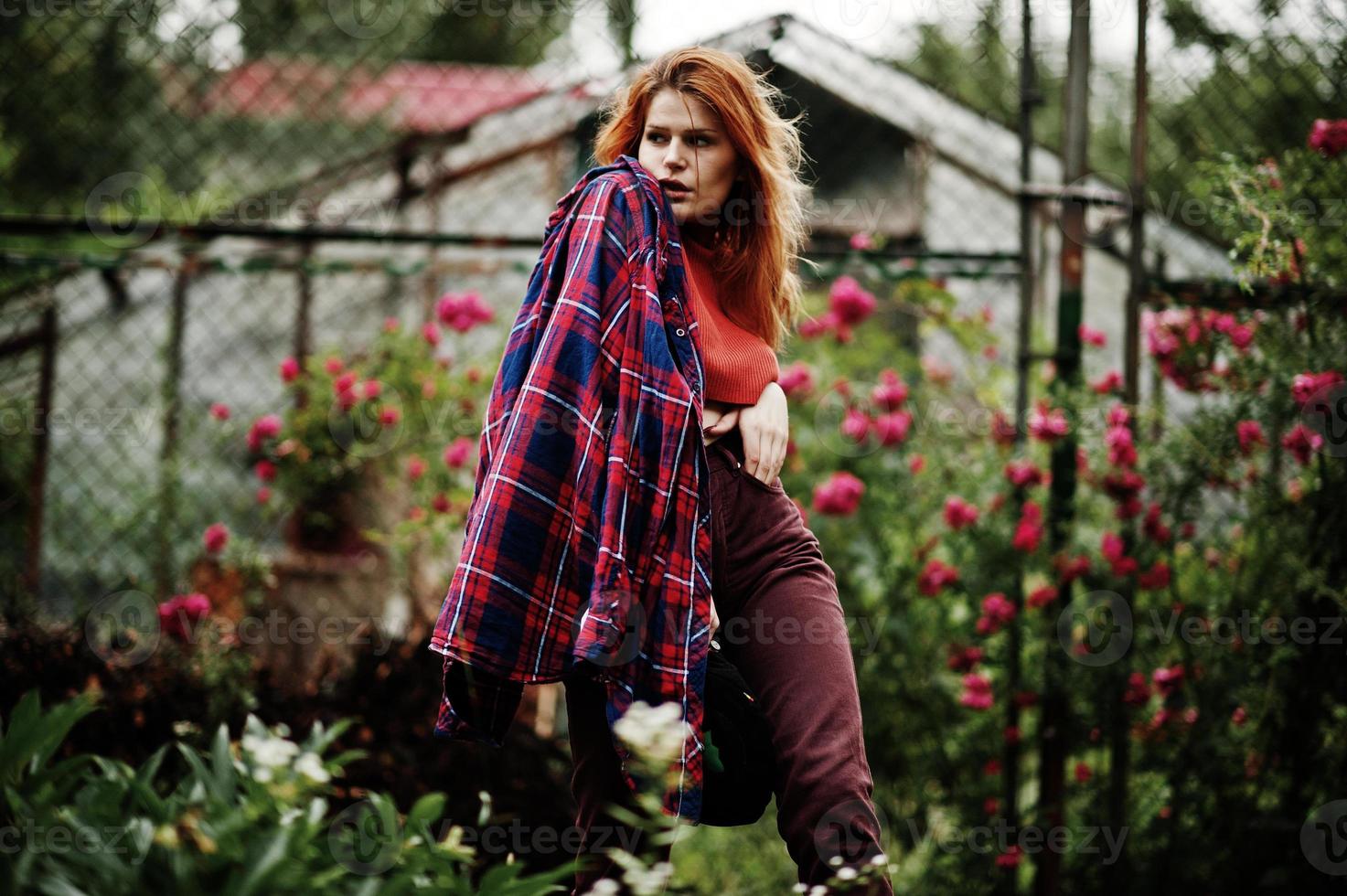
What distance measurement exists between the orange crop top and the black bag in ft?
1.44

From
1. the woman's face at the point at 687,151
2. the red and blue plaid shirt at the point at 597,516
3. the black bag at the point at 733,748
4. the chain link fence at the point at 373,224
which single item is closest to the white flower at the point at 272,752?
the red and blue plaid shirt at the point at 597,516

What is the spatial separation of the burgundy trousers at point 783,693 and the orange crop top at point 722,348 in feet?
0.26

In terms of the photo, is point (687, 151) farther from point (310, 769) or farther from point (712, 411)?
point (310, 769)

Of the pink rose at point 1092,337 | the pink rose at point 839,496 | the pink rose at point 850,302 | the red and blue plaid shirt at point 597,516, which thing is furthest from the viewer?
the pink rose at point 850,302

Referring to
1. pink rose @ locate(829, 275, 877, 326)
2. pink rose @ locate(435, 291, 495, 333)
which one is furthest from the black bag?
pink rose @ locate(435, 291, 495, 333)

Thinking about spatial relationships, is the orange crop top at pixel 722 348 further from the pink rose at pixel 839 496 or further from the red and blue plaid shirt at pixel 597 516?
the pink rose at pixel 839 496

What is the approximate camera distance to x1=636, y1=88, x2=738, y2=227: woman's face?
5.94 feet

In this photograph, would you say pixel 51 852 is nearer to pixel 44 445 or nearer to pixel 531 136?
pixel 44 445

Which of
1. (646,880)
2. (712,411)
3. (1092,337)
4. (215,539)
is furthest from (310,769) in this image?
(1092,337)

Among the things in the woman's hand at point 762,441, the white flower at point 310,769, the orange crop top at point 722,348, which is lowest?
the white flower at point 310,769

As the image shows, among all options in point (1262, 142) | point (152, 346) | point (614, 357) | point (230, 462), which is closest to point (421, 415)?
point (230, 462)

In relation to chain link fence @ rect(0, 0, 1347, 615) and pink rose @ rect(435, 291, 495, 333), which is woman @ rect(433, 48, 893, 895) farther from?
pink rose @ rect(435, 291, 495, 333)

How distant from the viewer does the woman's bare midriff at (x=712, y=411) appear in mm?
1769

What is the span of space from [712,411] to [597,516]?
1.08ft
